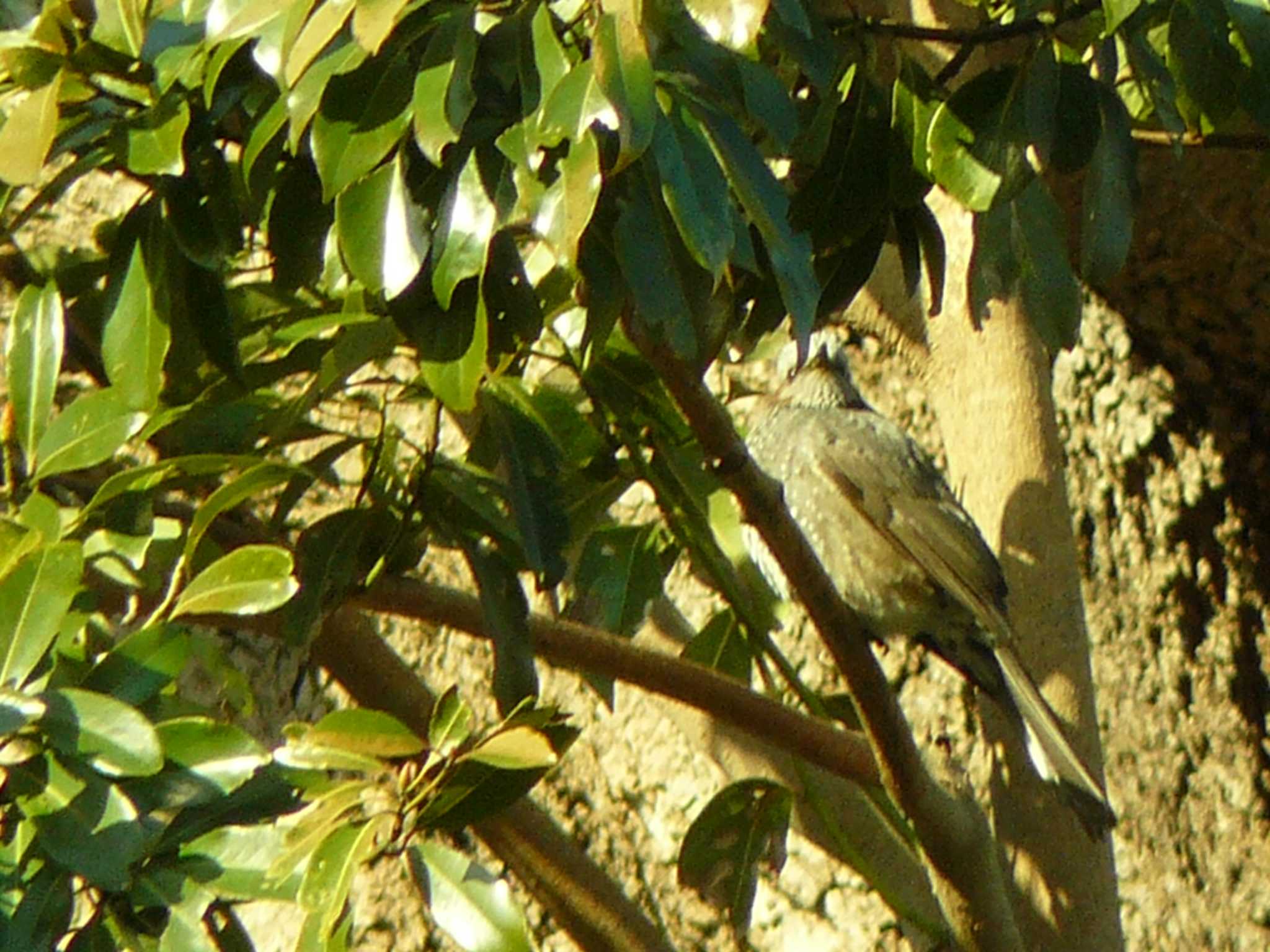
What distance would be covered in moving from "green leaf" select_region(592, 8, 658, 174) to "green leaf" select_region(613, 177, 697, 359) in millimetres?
147

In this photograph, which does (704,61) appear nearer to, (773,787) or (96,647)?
(96,647)

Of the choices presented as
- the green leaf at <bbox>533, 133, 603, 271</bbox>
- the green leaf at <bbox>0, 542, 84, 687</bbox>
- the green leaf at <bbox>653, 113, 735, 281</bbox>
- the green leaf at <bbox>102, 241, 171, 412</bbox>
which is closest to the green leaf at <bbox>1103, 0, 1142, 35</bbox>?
the green leaf at <bbox>653, 113, 735, 281</bbox>

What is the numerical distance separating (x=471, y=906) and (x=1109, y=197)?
107 cm

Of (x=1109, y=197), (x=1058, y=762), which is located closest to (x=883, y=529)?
(x=1058, y=762)

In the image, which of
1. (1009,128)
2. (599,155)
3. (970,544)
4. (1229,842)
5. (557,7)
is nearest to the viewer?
(599,155)

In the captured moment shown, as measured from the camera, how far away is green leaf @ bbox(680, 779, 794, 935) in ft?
9.36

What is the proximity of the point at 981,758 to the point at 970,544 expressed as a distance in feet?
1.85

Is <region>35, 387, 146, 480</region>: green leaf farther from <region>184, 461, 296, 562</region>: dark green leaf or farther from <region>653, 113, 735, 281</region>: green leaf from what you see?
<region>653, 113, 735, 281</region>: green leaf

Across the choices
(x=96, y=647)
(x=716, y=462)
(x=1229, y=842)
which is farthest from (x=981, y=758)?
(x=96, y=647)

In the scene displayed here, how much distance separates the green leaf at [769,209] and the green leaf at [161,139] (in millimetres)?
512

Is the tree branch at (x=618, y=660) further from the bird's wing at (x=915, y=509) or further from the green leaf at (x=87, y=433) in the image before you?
the bird's wing at (x=915, y=509)

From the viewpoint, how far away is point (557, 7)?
5.69 feet

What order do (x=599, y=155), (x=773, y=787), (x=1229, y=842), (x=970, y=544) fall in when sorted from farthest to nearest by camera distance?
1. (x=1229, y=842)
2. (x=970, y=544)
3. (x=773, y=787)
4. (x=599, y=155)

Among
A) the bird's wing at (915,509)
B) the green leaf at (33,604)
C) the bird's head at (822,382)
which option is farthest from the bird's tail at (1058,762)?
the green leaf at (33,604)
